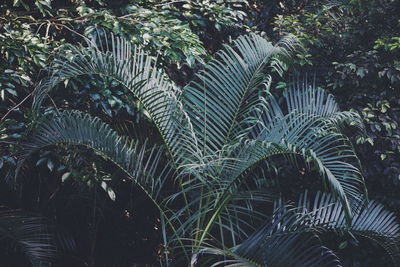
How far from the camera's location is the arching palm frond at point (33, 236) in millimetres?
3604

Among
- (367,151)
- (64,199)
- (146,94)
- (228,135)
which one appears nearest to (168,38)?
(146,94)

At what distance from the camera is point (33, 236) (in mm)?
3861

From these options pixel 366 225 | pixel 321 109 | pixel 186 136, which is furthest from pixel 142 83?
pixel 366 225

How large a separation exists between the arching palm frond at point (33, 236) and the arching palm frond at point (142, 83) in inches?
37.2

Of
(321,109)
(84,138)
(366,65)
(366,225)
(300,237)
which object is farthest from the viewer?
(366,65)

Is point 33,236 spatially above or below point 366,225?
below

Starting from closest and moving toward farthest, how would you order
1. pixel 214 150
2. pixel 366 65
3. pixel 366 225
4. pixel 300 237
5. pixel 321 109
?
pixel 300 237
pixel 366 225
pixel 214 150
pixel 321 109
pixel 366 65

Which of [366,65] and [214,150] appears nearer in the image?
[214,150]

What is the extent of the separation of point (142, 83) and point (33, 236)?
4.60 feet

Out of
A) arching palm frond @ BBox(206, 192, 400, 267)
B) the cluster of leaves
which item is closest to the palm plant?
arching palm frond @ BBox(206, 192, 400, 267)

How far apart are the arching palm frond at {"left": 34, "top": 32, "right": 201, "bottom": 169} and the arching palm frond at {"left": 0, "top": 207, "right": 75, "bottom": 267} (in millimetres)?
944

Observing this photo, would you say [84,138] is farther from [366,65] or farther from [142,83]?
[366,65]

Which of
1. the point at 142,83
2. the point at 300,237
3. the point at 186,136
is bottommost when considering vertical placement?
the point at 300,237

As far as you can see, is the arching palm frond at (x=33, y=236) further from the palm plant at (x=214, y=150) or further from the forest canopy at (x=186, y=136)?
the palm plant at (x=214, y=150)
